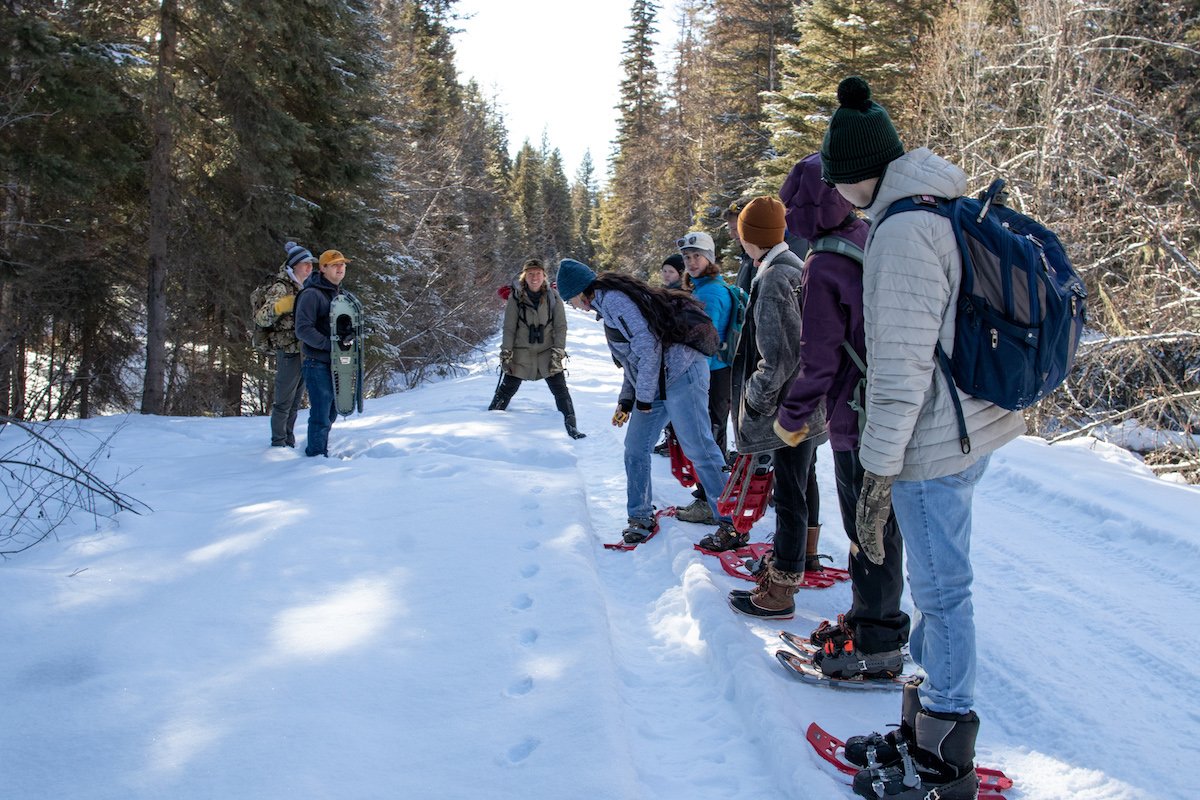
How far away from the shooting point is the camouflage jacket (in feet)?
24.6

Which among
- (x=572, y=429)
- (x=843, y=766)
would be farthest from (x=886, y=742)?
(x=572, y=429)

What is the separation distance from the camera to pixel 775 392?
394 centimetres

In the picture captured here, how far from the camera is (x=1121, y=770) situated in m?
2.71

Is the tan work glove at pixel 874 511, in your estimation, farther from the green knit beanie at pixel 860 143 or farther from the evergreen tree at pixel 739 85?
the evergreen tree at pixel 739 85

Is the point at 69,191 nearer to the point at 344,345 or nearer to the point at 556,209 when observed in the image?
the point at 344,345

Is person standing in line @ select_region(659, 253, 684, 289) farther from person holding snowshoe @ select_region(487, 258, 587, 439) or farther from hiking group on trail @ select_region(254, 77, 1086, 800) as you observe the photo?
hiking group on trail @ select_region(254, 77, 1086, 800)

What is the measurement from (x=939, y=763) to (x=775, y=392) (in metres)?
1.99

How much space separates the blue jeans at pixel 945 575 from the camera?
239 cm

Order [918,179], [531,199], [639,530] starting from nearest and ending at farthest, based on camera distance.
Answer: [918,179]
[639,530]
[531,199]

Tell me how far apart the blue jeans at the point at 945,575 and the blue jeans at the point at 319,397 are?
6.15m

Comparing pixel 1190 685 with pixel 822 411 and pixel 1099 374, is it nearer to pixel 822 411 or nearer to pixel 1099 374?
pixel 822 411

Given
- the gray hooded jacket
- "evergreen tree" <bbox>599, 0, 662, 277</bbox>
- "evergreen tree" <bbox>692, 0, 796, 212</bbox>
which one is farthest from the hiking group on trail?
"evergreen tree" <bbox>599, 0, 662, 277</bbox>

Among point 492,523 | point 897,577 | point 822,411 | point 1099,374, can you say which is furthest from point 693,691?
point 1099,374

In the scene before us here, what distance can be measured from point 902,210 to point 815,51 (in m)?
21.2
